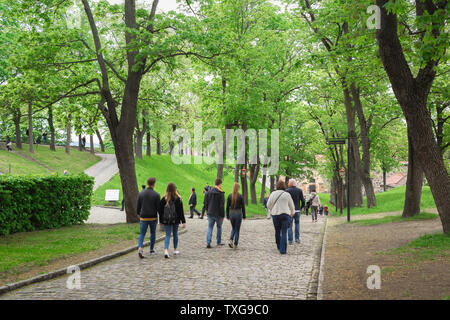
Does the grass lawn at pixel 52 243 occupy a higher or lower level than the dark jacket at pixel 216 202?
lower

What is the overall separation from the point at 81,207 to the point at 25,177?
4220 millimetres

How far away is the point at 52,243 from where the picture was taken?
12758 millimetres

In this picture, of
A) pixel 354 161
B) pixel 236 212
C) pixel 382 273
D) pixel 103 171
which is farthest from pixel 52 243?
pixel 103 171

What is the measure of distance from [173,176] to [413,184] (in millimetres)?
33708

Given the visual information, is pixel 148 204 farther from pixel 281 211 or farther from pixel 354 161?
pixel 354 161

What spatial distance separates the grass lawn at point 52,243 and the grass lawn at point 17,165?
60.9ft

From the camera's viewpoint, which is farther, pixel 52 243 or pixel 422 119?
pixel 52 243

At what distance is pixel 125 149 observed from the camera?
18031 millimetres

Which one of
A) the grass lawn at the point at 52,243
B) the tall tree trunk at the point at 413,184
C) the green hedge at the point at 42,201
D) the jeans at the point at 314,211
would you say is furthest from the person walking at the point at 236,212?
the jeans at the point at 314,211

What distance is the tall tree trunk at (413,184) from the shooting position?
17078mm

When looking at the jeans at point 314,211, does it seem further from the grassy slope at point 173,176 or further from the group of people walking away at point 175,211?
the group of people walking away at point 175,211
